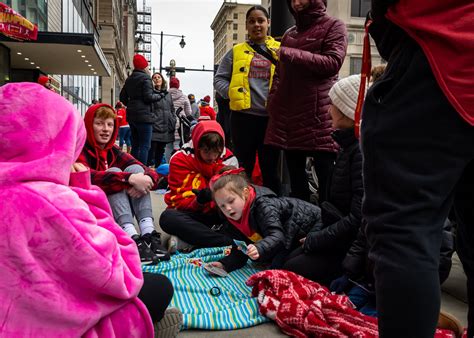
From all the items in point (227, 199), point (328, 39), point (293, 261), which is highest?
point (328, 39)

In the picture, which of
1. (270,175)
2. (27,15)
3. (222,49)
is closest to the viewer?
(270,175)

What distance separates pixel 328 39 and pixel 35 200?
2.58 m

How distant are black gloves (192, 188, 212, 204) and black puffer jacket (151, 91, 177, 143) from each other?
441 centimetres

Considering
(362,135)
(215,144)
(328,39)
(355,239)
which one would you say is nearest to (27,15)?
(215,144)

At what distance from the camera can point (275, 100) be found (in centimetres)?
374

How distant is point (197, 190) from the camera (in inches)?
168

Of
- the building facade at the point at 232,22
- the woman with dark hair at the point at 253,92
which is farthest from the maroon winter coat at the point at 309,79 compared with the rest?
the building facade at the point at 232,22

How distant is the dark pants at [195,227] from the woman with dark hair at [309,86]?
80 cm

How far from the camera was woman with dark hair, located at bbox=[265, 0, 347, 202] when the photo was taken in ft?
11.3

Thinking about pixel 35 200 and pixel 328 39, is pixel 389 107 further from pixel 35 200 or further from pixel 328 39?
pixel 328 39

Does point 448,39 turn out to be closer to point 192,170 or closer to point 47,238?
point 47,238

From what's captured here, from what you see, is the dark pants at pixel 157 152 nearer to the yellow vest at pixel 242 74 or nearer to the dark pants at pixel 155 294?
the yellow vest at pixel 242 74

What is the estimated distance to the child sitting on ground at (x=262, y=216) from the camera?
3.23 metres

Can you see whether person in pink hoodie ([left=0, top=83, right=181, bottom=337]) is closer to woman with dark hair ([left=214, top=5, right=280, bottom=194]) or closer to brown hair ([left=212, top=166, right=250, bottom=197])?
brown hair ([left=212, top=166, right=250, bottom=197])
